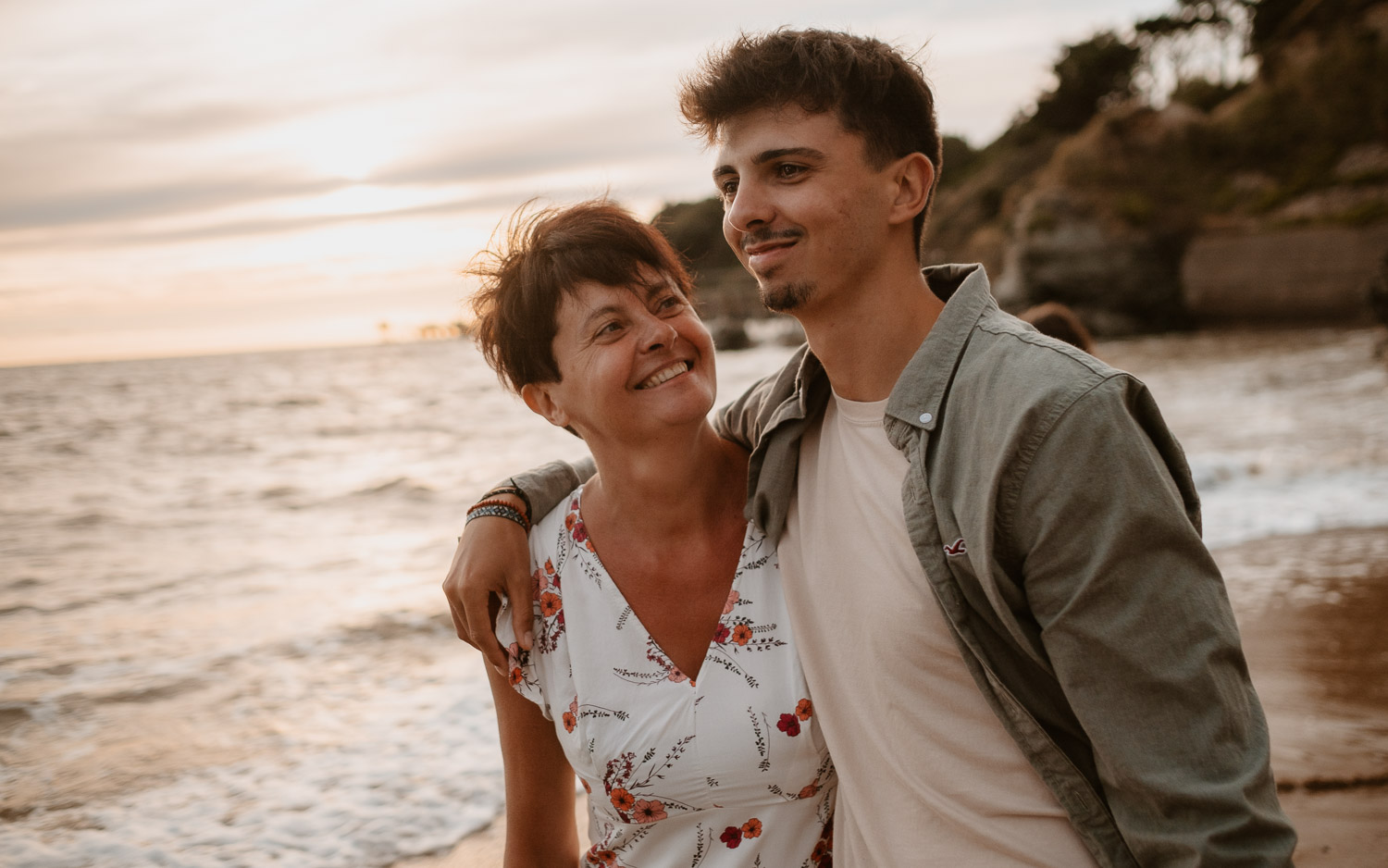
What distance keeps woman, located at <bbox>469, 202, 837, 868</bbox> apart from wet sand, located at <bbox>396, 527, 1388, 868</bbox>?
3.87 feet

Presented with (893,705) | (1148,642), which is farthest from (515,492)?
(1148,642)

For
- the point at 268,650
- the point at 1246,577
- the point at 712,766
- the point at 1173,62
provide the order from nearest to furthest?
the point at 712,766 → the point at 1246,577 → the point at 268,650 → the point at 1173,62

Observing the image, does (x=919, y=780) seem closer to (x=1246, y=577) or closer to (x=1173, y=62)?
(x=1246, y=577)

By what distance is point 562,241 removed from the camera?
8.39ft

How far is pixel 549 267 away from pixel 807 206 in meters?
0.69

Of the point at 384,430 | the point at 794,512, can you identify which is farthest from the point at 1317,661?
the point at 384,430

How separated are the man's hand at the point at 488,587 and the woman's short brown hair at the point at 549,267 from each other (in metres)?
0.47

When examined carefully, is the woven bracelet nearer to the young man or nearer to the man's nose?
the young man

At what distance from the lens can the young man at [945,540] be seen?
1.67m

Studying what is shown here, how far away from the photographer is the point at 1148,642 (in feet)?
5.47

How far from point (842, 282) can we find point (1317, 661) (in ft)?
13.9

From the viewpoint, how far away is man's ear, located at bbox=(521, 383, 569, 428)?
275 cm

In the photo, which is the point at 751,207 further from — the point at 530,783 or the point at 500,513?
the point at 530,783

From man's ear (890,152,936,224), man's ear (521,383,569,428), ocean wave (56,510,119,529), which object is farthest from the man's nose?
ocean wave (56,510,119,529)
